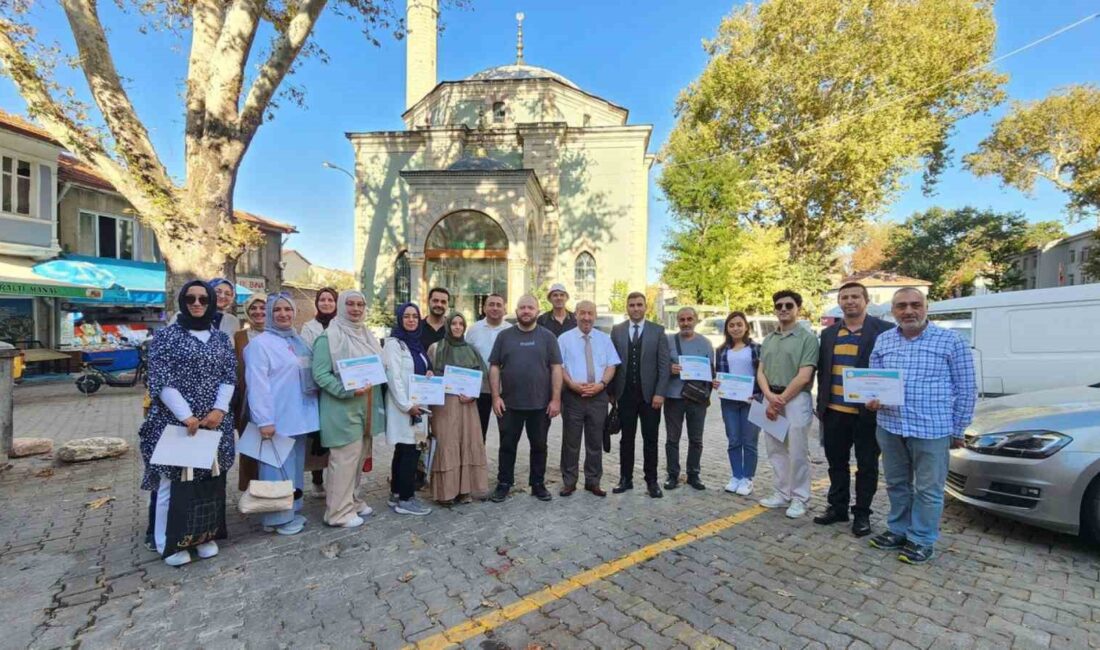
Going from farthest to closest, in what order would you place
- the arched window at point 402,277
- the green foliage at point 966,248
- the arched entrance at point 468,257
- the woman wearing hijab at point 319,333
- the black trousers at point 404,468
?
the green foliage at point 966,248
the arched window at point 402,277
the arched entrance at point 468,257
the woman wearing hijab at point 319,333
the black trousers at point 404,468

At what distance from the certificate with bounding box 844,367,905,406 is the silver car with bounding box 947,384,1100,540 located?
1189mm

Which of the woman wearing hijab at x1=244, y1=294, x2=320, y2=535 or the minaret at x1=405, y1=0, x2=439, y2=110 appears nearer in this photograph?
the woman wearing hijab at x1=244, y1=294, x2=320, y2=535

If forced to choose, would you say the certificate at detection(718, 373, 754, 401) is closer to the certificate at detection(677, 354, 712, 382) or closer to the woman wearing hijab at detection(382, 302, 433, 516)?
the certificate at detection(677, 354, 712, 382)

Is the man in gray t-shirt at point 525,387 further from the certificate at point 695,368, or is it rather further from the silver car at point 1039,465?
the silver car at point 1039,465

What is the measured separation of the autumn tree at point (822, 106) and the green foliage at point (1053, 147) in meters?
3.64

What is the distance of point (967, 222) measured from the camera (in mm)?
40812

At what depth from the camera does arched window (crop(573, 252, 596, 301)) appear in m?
24.4

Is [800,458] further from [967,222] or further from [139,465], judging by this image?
[967,222]

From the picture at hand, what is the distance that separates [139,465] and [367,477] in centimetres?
293

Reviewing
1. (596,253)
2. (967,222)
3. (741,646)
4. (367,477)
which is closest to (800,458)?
(741,646)

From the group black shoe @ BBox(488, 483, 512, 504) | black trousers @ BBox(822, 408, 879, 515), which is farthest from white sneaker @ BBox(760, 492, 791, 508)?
black shoe @ BBox(488, 483, 512, 504)

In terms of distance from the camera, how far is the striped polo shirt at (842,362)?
168 inches

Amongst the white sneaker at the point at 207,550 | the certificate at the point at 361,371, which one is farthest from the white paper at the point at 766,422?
the white sneaker at the point at 207,550

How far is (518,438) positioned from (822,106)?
24.6 metres
